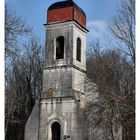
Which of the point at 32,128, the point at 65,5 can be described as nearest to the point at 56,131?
the point at 32,128

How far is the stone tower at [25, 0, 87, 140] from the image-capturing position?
12.4m

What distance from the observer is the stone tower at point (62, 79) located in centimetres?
1244

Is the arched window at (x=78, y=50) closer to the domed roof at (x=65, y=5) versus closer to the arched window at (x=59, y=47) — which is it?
the arched window at (x=59, y=47)

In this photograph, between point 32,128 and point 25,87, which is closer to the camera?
point 32,128

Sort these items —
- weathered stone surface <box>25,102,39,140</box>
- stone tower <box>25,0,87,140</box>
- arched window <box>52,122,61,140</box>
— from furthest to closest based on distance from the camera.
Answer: weathered stone surface <box>25,102,39,140</box>
arched window <box>52,122,61,140</box>
stone tower <box>25,0,87,140</box>

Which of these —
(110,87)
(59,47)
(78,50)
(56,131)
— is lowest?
(56,131)

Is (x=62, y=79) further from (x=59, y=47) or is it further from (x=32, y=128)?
(x=32, y=128)

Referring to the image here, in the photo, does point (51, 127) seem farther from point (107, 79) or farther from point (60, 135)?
point (107, 79)

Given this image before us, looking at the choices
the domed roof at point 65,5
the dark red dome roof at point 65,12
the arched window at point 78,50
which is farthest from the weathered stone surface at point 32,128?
the domed roof at point 65,5

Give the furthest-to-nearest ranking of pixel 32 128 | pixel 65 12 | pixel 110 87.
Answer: pixel 65 12 < pixel 32 128 < pixel 110 87

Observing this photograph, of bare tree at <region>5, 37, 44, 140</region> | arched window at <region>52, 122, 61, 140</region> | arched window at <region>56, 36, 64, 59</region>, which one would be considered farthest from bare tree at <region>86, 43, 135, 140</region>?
bare tree at <region>5, 37, 44, 140</region>

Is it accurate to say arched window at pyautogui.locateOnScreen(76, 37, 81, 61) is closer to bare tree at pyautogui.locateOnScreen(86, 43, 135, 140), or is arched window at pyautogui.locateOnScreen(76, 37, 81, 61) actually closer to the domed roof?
the domed roof

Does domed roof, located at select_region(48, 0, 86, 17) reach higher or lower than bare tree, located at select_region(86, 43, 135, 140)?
higher

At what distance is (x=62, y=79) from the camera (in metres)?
12.9
